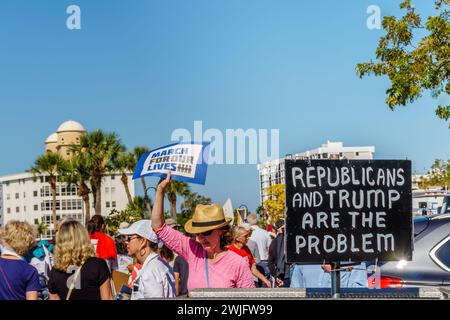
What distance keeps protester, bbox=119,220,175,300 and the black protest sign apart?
1.33 meters

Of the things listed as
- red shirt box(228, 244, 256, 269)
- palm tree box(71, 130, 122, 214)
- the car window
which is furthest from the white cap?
palm tree box(71, 130, 122, 214)

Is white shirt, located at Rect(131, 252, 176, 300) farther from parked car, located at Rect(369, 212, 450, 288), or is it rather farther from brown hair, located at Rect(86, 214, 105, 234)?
brown hair, located at Rect(86, 214, 105, 234)

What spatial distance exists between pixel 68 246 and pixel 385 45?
12.2m

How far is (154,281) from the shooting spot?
5922mm

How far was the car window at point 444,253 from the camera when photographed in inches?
301

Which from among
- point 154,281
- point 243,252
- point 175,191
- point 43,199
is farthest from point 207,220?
point 43,199

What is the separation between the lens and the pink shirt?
5875 millimetres

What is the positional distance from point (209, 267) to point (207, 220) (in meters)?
0.40

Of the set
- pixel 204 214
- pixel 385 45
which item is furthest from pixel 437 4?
pixel 204 214

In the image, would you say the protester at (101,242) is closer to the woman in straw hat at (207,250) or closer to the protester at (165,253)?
the protester at (165,253)

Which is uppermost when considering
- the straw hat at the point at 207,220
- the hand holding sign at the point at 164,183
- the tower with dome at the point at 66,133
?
the tower with dome at the point at 66,133

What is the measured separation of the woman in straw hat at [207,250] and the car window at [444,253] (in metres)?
2.50

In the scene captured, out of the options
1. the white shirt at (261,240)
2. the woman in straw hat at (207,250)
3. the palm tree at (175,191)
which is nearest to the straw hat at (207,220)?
the woman in straw hat at (207,250)

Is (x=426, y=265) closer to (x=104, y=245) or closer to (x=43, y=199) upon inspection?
(x=104, y=245)
